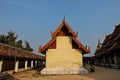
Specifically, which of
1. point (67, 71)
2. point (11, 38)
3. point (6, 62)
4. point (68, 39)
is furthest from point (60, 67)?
point (11, 38)

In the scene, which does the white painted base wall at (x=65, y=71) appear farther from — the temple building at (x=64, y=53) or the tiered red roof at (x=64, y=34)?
the tiered red roof at (x=64, y=34)

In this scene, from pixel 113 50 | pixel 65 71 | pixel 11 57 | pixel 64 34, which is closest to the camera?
pixel 65 71

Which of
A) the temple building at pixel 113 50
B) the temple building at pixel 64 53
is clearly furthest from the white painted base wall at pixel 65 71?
the temple building at pixel 113 50

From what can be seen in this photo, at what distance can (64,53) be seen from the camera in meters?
17.1

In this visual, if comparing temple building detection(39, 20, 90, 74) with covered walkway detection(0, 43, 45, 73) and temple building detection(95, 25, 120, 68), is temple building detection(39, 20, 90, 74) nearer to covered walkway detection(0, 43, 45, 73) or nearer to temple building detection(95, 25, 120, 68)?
covered walkway detection(0, 43, 45, 73)

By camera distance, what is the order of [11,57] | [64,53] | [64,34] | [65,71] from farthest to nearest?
1. [11,57]
2. [64,34]
3. [64,53]
4. [65,71]

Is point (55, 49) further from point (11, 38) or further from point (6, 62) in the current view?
point (11, 38)

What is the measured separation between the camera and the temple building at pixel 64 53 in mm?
16594

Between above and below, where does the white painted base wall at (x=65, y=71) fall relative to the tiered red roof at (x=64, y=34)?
below

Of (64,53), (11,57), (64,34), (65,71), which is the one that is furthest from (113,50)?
(11,57)

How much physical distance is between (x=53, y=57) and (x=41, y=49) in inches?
60.5

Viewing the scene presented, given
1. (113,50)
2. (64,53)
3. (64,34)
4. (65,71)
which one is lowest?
(65,71)

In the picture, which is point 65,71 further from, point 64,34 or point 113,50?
point 113,50

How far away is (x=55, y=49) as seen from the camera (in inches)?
680
